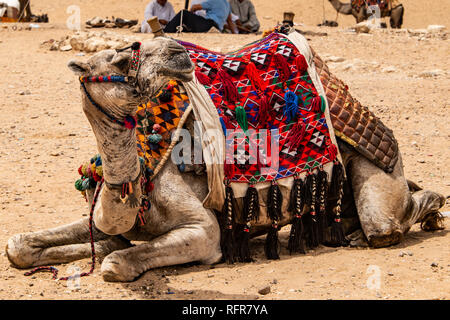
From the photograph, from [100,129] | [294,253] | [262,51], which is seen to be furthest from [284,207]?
[100,129]

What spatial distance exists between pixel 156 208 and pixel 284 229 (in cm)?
161

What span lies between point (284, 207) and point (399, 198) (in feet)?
3.15

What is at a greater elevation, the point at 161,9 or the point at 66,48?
the point at 161,9

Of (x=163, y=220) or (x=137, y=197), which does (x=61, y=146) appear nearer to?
(x=163, y=220)

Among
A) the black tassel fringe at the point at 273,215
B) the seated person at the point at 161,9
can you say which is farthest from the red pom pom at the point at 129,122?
the seated person at the point at 161,9

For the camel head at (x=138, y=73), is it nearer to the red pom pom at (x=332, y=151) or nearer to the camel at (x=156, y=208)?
the camel at (x=156, y=208)

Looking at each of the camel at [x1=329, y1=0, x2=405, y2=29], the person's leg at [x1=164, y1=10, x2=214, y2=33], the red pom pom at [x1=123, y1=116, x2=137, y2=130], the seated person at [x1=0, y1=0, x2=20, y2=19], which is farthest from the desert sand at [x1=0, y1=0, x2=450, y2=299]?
the camel at [x1=329, y1=0, x2=405, y2=29]

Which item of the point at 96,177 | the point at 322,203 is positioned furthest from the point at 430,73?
the point at 96,177

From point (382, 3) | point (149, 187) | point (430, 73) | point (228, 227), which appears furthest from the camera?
point (382, 3)

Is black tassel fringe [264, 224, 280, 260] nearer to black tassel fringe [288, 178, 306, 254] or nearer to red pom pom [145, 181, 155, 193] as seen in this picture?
black tassel fringe [288, 178, 306, 254]

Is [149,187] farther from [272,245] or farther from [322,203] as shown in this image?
[322,203]

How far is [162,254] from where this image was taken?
474 cm

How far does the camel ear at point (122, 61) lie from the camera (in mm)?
3812

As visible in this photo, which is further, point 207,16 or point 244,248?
point 207,16
